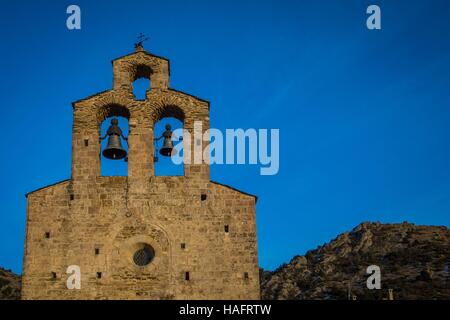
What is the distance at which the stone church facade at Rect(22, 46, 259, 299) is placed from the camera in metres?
20.4

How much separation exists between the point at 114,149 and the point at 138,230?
2.88m

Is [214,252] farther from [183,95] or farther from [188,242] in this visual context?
[183,95]

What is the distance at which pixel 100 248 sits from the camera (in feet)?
68.2

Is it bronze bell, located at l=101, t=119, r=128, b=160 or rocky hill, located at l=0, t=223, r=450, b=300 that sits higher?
bronze bell, located at l=101, t=119, r=128, b=160

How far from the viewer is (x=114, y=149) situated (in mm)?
22172

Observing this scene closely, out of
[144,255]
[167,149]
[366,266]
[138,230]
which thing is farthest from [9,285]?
[366,266]

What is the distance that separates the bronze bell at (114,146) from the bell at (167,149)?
1231 mm

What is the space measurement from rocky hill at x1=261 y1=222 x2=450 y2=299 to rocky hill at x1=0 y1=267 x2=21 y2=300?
600 inches

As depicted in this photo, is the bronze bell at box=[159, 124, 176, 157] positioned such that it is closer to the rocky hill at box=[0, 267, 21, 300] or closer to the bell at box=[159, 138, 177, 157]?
the bell at box=[159, 138, 177, 157]

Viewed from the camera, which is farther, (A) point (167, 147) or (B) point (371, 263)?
(B) point (371, 263)

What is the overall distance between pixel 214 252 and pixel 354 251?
1238 inches

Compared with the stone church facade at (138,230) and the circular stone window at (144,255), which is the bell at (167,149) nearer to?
the stone church facade at (138,230)

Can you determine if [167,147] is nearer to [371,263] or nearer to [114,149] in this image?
[114,149]

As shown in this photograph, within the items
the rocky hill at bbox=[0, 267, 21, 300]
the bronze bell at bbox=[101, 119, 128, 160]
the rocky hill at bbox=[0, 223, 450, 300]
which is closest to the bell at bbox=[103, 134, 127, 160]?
the bronze bell at bbox=[101, 119, 128, 160]
